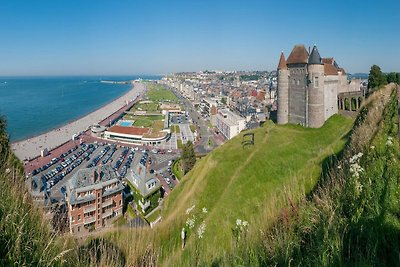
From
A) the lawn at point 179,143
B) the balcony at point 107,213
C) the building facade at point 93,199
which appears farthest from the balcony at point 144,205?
the lawn at point 179,143

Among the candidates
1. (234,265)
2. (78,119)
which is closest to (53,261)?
(234,265)

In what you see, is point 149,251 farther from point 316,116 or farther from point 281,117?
point 281,117

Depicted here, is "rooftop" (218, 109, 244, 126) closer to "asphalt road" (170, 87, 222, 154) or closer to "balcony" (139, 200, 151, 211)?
"asphalt road" (170, 87, 222, 154)

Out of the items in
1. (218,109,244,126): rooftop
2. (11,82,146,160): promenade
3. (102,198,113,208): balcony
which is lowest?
(102,198,113,208): balcony

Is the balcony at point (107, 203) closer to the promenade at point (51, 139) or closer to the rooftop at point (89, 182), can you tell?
the rooftop at point (89, 182)

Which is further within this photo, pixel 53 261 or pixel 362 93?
pixel 362 93

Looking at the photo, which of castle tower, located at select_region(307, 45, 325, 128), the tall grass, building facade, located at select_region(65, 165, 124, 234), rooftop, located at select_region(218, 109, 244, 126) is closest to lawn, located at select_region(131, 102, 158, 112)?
rooftop, located at select_region(218, 109, 244, 126)

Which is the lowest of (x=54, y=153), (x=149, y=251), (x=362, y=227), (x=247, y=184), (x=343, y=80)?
(x=54, y=153)
